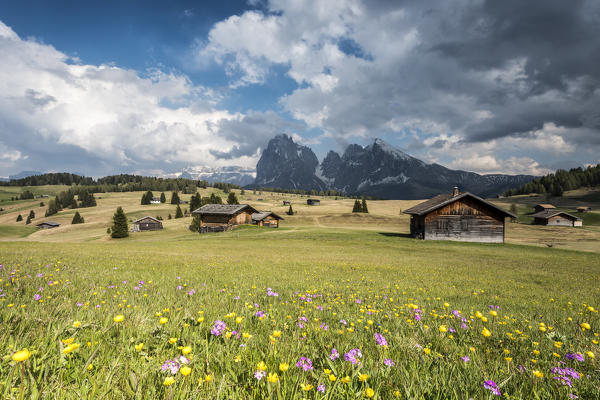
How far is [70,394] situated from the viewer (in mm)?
1629

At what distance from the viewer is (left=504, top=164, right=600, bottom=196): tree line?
422 feet

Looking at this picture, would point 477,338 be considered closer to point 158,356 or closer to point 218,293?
point 158,356

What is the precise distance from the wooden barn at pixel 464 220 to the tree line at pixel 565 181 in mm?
130699

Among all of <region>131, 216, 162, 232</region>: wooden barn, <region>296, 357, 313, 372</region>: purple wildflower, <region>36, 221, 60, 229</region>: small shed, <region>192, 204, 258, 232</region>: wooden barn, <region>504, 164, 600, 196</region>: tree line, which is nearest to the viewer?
<region>296, 357, 313, 372</region>: purple wildflower

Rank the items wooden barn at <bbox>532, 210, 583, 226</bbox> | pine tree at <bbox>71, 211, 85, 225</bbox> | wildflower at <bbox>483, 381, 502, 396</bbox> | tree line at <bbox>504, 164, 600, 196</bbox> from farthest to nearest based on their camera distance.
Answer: tree line at <bbox>504, 164, 600, 196</bbox>, pine tree at <bbox>71, 211, 85, 225</bbox>, wooden barn at <bbox>532, 210, 583, 226</bbox>, wildflower at <bbox>483, 381, 502, 396</bbox>

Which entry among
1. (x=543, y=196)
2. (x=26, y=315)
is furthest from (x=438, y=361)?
(x=543, y=196)

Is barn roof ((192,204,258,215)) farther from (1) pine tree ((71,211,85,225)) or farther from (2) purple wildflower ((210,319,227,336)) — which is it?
(1) pine tree ((71,211,85,225))

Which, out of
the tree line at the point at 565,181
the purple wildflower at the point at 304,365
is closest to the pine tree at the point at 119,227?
the purple wildflower at the point at 304,365

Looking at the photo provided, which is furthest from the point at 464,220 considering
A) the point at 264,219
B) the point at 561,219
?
the point at 561,219

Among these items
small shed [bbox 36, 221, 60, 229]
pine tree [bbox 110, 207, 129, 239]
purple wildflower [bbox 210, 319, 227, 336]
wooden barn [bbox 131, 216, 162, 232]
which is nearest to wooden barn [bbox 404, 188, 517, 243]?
purple wildflower [bbox 210, 319, 227, 336]

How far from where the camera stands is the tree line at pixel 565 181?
12875cm

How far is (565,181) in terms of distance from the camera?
130875mm

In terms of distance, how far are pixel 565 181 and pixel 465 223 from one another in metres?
144

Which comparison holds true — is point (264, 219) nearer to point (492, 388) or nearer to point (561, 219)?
point (492, 388)
